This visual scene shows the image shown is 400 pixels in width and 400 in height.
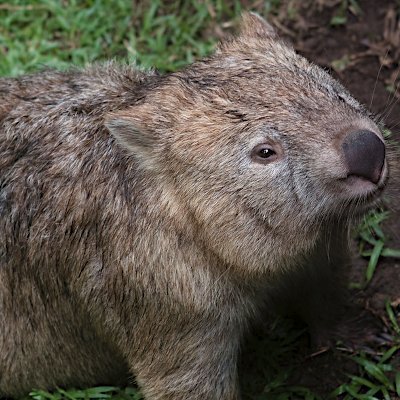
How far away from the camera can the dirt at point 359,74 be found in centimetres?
484

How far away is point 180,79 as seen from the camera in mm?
3887

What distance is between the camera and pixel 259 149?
11.8 ft

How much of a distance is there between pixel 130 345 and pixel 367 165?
1.49 meters

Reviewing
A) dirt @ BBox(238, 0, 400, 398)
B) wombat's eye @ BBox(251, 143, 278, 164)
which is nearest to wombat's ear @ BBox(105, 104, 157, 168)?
wombat's eye @ BBox(251, 143, 278, 164)

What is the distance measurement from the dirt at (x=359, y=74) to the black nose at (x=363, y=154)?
1.11 m

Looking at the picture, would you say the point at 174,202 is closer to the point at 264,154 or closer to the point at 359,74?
the point at 264,154

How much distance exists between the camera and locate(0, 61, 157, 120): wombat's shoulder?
412cm

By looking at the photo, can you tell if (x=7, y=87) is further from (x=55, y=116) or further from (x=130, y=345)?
(x=130, y=345)

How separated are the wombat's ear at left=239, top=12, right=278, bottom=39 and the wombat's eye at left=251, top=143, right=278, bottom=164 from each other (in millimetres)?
755

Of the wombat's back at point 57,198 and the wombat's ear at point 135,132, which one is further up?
the wombat's ear at point 135,132

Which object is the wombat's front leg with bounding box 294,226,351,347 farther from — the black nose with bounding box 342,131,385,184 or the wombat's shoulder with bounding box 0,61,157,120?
the wombat's shoulder with bounding box 0,61,157,120

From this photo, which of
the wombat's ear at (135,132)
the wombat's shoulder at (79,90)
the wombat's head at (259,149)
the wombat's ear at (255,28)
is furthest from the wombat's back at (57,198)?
the wombat's ear at (255,28)

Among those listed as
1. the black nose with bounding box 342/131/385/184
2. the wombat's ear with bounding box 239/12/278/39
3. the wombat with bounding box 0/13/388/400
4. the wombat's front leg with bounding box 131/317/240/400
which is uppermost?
the wombat's ear with bounding box 239/12/278/39

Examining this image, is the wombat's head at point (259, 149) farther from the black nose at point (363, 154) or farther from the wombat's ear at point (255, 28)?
the wombat's ear at point (255, 28)
